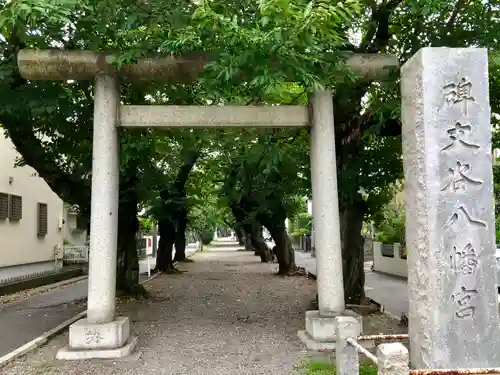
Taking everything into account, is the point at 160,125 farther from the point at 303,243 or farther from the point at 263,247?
the point at 303,243

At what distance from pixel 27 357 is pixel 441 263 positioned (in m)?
6.35

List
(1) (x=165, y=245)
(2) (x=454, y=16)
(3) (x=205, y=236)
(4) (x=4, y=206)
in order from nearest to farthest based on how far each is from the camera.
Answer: (2) (x=454, y=16) < (4) (x=4, y=206) < (1) (x=165, y=245) < (3) (x=205, y=236)

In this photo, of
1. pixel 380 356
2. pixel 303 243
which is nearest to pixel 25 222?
pixel 380 356

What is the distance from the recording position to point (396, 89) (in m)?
8.69

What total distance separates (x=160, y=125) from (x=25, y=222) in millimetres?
13345

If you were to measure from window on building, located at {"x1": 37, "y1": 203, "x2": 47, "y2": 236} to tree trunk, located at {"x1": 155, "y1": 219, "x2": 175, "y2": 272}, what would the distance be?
4.87 metres

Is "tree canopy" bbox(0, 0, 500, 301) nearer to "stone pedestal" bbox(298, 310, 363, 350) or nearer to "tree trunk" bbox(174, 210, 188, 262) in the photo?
"stone pedestal" bbox(298, 310, 363, 350)

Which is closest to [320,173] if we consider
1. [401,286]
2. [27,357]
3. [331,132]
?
[331,132]

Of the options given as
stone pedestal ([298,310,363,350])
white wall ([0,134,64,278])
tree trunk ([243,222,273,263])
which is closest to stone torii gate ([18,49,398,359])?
stone pedestal ([298,310,363,350])

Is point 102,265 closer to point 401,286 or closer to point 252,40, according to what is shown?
point 252,40

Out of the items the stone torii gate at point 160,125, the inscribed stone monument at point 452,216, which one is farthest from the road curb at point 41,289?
the inscribed stone monument at point 452,216

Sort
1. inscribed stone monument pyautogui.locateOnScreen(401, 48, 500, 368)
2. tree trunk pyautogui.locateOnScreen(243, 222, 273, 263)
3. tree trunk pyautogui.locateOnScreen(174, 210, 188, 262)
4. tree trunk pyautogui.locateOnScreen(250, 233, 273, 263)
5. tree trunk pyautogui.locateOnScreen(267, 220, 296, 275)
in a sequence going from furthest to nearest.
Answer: tree trunk pyautogui.locateOnScreen(250, 233, 273, 263) → tree trunk pyautogui.locateOnScreen(243, 222, 273, 263) → tree trunk pyautogui.locateOnScreen(174, 210, 188, 262) → tree trunk pyautogui.locateOnScreen(267, 220, 296, 275) → inscribed stone monument pyautogui.locateOnScreen(401, 48, 500, 368)

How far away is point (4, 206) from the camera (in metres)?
17.4

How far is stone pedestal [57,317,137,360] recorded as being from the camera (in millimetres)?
7570
